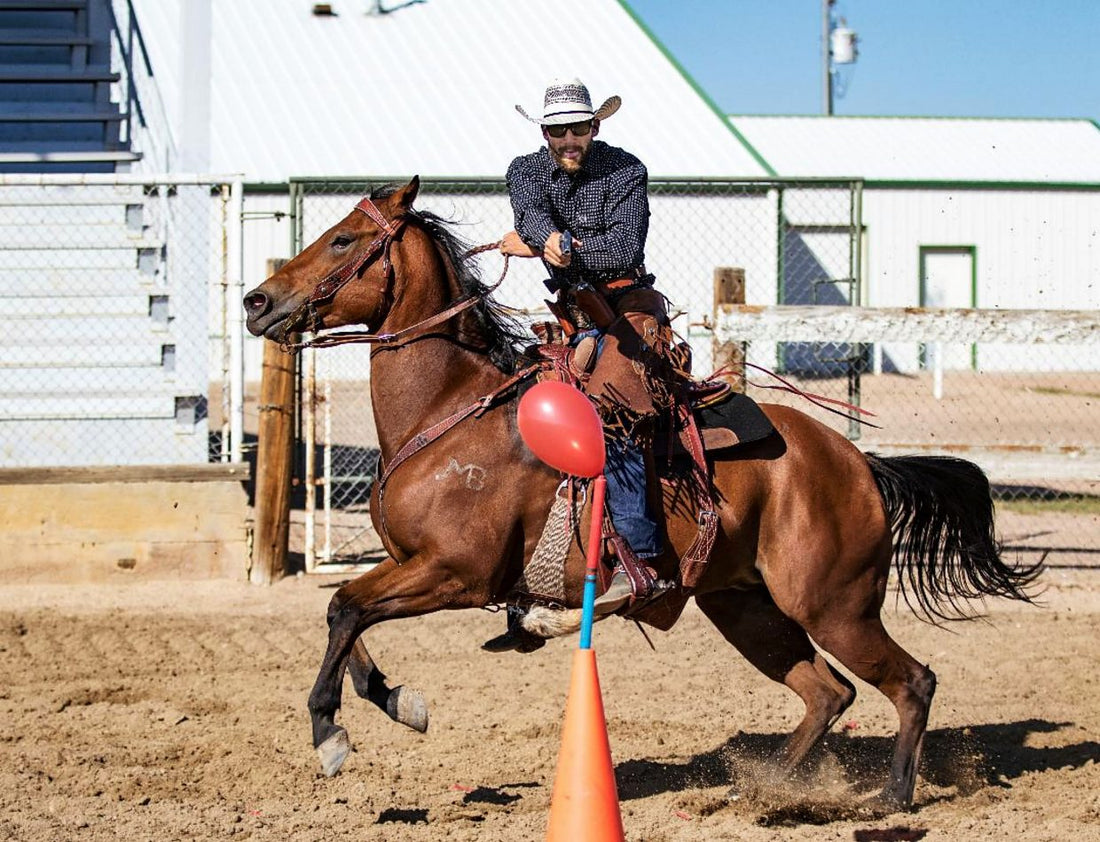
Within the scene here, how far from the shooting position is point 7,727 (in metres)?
6.24

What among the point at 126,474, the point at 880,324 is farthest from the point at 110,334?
the point at 880,324

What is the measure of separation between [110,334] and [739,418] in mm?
7110

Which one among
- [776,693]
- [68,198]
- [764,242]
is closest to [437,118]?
[764,242]

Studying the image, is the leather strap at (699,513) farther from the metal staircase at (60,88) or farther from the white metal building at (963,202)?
the white metal building at (963,202)

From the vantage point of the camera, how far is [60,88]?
15.2 m

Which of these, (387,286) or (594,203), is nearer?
(594,203)

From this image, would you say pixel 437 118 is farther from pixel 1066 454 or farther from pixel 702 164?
pixel 1066 454

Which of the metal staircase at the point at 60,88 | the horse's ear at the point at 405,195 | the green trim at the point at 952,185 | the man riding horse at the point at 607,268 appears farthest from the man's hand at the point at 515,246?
A: the green trim at the point at 952,185

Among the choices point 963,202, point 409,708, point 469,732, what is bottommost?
point 469,732

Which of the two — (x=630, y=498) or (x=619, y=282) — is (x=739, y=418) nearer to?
(x=630, y=498)

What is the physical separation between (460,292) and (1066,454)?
600cm

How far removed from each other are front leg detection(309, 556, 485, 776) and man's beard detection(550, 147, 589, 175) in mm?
1609

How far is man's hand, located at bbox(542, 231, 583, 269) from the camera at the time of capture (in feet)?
15.8

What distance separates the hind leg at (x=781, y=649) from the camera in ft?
18.7
